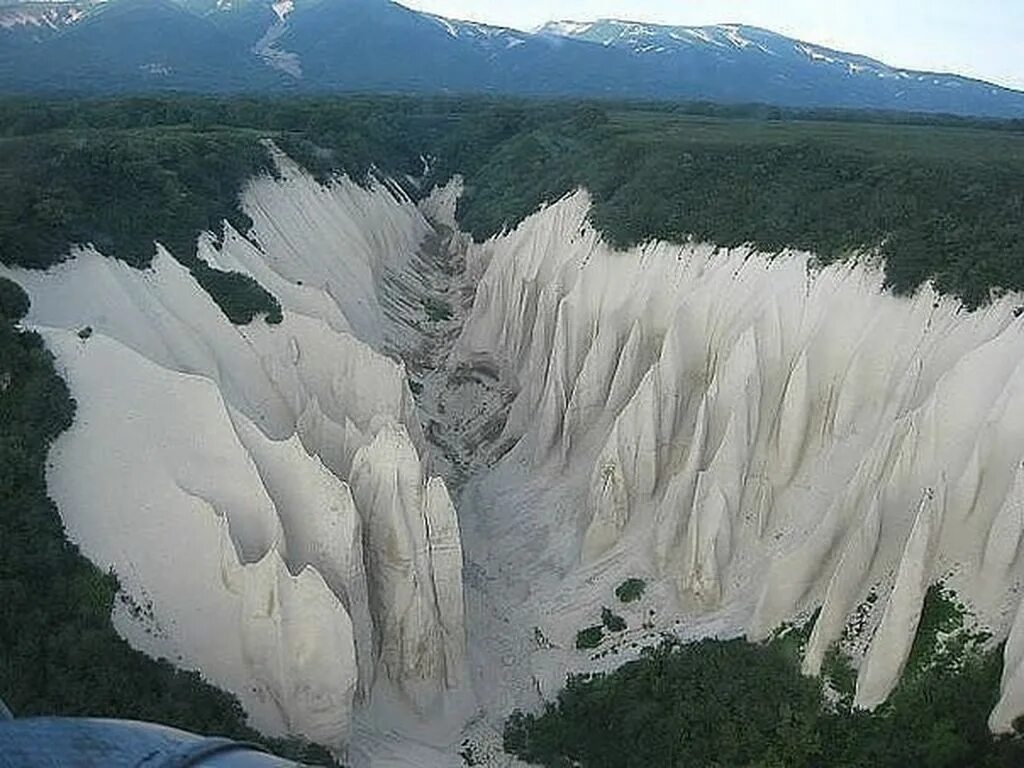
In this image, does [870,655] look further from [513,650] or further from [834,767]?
[513,650]

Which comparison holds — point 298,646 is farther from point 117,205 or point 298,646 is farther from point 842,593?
point 117,205

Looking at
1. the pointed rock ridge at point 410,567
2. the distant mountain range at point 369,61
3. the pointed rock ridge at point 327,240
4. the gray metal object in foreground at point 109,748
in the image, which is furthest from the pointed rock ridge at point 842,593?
the distant mountain range at point 369,61

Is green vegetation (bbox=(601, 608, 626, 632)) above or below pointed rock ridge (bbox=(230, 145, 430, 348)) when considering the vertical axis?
below

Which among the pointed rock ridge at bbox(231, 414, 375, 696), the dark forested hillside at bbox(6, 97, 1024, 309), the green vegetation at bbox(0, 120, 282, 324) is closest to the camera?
the pointed rock ridge at bbox(231, 414, 375, 696)

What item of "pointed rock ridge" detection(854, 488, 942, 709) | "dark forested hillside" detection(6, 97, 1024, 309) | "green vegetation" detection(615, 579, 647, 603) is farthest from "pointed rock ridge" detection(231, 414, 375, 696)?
"pointed rock ridge" detection(854, 488, 942, 709)

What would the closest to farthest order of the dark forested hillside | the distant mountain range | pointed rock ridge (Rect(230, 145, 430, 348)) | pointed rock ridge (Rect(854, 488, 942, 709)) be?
pointed rock ridge (Rect(854, 488, 942, 709)) → the dark forested hillside → pointed rock ridge (Rect(230, 145, 430, 348)) → the distant mountain range

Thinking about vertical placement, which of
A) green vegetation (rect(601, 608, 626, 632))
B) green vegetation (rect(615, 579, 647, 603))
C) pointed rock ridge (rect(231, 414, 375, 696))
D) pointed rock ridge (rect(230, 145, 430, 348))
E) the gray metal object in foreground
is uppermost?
the gray metal object in foreground

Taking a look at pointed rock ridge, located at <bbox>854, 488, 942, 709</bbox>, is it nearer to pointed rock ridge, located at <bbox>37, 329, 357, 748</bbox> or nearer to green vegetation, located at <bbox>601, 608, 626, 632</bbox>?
green vegetation, located at <bbox>601, 608, 626, 632</bbox>
